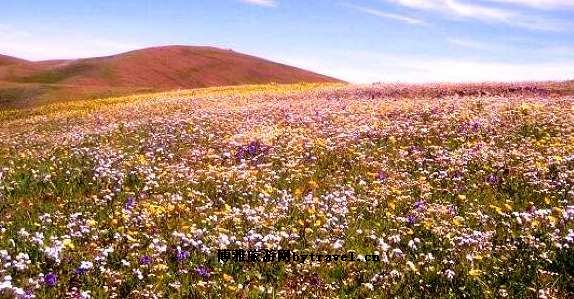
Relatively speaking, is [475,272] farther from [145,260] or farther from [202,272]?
[145,260]

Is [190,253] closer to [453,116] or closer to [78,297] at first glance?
[78,297]

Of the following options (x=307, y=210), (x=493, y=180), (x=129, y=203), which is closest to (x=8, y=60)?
(x=129, y=203)

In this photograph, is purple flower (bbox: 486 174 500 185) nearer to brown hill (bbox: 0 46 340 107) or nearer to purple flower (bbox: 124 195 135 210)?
purple flower (bbox: 124 195 135 210)

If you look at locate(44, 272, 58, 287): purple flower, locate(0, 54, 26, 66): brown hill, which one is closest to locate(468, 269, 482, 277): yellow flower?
locate(44, 272, 58, 287): purple flower

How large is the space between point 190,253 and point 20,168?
342 inches

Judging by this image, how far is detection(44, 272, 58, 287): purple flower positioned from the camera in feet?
26.3

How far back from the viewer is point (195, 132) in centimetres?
2138

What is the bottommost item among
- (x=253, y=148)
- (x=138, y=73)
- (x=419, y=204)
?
(x=419, y=204)

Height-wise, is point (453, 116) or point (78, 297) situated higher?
point (453, 116)

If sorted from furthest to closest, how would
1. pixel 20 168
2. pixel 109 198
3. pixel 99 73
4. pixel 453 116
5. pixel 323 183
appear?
pixel 99 73
pixel 453 116
pixel 20 168
pixel 323 183
pixel 109 198

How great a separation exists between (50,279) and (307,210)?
16.1 feet

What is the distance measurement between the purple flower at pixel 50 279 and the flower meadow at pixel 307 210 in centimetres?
5

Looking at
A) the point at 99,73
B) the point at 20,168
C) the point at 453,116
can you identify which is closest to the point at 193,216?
the point at 20,168

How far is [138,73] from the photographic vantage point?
356 feet
